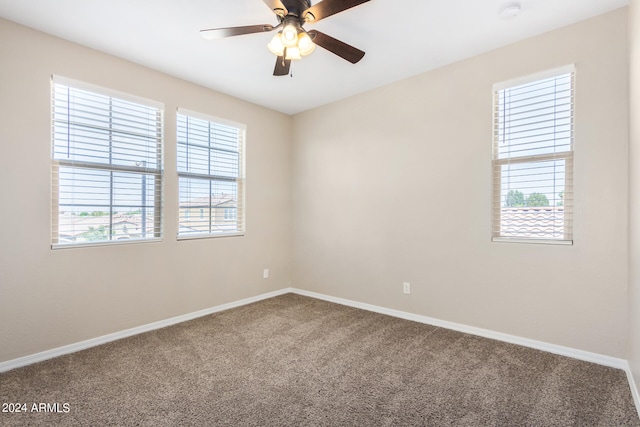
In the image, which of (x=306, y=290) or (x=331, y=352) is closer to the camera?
(x=331, y=352)

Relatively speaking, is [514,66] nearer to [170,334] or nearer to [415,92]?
[415,92]

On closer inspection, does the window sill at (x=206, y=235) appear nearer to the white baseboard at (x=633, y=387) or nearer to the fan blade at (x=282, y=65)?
the fan blade at (x=282, y=65)

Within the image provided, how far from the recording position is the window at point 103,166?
8.68 ft

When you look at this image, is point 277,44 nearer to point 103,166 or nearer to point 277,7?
point 277,7

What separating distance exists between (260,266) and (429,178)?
246 centimetres

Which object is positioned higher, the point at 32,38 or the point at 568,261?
the point at 32,38

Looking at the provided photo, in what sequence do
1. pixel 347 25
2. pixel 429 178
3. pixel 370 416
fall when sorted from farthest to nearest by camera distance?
1. pixel 429 178
2. pixel 347 25
3. pixel 370 416

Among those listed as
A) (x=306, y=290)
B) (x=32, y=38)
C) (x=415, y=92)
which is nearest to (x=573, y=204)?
(x=415, y=92)

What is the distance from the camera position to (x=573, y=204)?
97.1 inches

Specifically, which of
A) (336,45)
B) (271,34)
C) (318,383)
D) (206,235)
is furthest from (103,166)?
(318,383)

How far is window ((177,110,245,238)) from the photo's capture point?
347 cm

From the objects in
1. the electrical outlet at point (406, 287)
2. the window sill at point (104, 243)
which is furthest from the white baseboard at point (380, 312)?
the window sill at point (104, 243)

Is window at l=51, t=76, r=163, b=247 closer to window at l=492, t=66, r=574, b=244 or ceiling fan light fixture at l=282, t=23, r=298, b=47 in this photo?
ceiling fan light fixture at l=282, t=23, r=298, b=47

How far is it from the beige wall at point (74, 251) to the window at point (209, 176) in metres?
0.11
